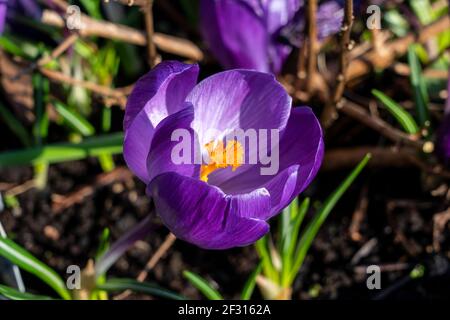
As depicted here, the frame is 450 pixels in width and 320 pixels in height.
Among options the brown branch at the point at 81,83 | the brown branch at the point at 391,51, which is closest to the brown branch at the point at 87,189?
the brown branch at the point at 81,83

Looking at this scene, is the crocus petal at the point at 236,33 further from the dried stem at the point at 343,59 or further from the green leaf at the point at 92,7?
the green leaf at the point at 92,7

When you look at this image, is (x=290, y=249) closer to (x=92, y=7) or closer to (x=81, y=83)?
(x=81, y=83)

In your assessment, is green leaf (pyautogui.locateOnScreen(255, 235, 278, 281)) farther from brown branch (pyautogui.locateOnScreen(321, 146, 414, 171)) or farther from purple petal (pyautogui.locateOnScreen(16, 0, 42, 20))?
purple petal (pyautogui.locateOnScreen(16, 0, 42, 20))

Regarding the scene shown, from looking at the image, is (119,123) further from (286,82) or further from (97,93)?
(286,82)

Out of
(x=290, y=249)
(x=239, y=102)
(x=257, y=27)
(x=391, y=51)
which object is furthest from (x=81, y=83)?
(x=391, y=51)

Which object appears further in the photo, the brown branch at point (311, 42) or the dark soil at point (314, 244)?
the dark soil at point (314, 244)
